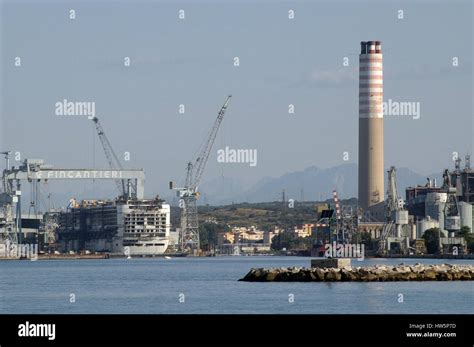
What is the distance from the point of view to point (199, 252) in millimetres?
179125

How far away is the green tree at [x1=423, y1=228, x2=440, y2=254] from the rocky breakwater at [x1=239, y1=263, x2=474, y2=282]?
266 feet

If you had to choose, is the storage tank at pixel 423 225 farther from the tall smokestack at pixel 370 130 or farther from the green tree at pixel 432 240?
the green tree at pixel 432 240

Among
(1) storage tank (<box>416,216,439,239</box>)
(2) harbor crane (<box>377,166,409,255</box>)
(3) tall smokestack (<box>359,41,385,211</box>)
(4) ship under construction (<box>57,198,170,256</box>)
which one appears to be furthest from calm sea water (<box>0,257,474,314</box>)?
(4) ship under construction (<box>57,198,170,256</box>)

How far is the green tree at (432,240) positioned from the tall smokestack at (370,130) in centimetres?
1343

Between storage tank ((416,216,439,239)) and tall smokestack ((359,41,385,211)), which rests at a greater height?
tall smokestack ((359,41,385,211))

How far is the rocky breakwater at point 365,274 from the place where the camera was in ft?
216

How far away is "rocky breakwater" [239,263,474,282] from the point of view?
65812 mm

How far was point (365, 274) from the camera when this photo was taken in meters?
66.0

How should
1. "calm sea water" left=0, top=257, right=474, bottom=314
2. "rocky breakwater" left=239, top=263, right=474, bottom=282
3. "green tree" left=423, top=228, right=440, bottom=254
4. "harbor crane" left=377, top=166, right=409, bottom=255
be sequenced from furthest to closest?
"harbor crane" left=377, top=166, right=409, bottom=255 → "green tree" left=423, top=228, right=440, bottom=254 → "rocky breakwater" left=239, top=263, right=474, bottom=282 → "calm sea water" left=0, top=257, right=474, bottom=314

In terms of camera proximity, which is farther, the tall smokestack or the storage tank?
the tall smokestack

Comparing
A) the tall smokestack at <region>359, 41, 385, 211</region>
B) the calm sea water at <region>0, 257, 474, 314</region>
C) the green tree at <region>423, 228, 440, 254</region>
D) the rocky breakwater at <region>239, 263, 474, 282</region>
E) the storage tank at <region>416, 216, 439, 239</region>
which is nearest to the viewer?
the calm sea water at <region>0, 257, 474, 314</region>

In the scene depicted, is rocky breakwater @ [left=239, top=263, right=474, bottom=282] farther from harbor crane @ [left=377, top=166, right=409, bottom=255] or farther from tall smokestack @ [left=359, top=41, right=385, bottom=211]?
tall smokestack @ [left=359, top=41, right=385, bottom=211]
